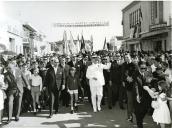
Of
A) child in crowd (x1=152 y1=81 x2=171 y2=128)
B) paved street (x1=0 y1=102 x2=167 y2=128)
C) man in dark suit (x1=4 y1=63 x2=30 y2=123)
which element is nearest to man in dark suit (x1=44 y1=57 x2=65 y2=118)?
paved street (x1=0 y1=102 x2=167 y2=128)

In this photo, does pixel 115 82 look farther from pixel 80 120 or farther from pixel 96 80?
pixel 80 120

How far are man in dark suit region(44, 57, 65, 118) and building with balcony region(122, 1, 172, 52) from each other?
1147cm

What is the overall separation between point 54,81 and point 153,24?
18472mm

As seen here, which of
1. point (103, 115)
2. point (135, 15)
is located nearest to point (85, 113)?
point (103, 115)

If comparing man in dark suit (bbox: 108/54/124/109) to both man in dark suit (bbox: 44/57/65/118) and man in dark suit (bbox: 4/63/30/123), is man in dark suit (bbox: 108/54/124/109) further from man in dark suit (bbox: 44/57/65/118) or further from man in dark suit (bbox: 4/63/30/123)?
man in dark suit (bbox: 4/63/30/123)

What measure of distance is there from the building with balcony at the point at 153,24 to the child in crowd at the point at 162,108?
13.5 metres

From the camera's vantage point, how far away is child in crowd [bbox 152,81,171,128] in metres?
6.85

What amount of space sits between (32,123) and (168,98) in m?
3.87

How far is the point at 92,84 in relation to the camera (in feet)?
34.1

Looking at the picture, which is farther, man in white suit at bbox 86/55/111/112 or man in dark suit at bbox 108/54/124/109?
man in dark suit at bbox 108/54/124/109

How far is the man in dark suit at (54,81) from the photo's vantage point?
9.88 metres

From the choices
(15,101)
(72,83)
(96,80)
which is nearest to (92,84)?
(96,80)

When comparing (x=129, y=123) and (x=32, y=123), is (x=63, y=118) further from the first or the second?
(x=129, y=123)

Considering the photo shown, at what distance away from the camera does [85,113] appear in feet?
32.9
